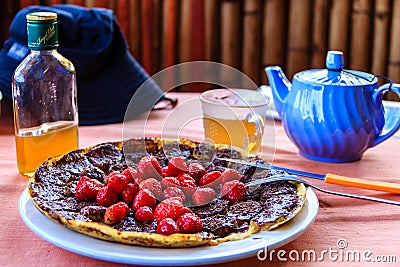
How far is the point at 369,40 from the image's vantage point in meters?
2.52

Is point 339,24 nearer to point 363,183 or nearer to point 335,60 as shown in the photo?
point 335,60

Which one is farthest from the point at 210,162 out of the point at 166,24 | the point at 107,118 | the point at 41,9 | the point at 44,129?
the point at 166,24

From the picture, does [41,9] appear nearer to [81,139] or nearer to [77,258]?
[81,139]

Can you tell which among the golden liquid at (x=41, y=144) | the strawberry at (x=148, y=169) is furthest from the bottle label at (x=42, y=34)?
the strawberry at (x=148, y=169)

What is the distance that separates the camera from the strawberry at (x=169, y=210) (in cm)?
88

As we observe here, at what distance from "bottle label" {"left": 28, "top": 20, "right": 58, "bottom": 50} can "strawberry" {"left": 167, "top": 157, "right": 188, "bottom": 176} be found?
0.33 m

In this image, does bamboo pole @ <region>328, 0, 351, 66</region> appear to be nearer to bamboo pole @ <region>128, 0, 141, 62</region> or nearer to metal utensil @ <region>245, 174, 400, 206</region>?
bamboo pole @ <region>128, 0, 141, 62</region>

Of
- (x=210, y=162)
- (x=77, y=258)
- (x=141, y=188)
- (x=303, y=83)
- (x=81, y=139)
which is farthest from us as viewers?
(x=81, y=139)

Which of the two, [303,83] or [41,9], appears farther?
[41,9]

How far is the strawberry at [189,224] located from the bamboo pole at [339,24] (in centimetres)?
181

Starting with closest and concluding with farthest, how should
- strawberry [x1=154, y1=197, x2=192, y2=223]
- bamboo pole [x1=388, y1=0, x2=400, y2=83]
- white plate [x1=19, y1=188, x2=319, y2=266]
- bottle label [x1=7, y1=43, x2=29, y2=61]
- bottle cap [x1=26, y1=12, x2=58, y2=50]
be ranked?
white plate [x1=19, y1=188, x2=319, y2=266] → strawberry [x1=154, y1=197, x2=192, y2=223] → bottle cap [x1=26, y1=12, x2=58, y2=50] → bottle label [x1=7, y1=43, x2=29, y2=61] → bamboo pole [x1=388, y1=0, x2=400, y2=83]

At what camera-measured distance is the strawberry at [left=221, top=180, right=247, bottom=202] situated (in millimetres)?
995

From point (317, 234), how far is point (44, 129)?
611 millimetres

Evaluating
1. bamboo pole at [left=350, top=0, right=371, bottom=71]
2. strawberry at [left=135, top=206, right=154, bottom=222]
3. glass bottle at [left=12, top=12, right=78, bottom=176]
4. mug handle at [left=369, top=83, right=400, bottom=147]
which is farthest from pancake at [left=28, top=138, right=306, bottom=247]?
bamboo pole at [left=350, top=0, right=371, bottom=71]
